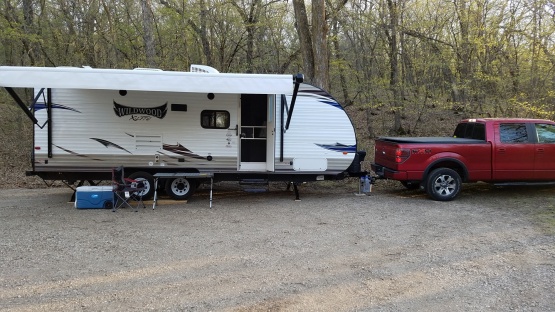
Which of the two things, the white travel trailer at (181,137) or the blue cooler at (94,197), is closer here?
the blue cooler at (94,197)

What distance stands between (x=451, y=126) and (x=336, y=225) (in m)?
11.7

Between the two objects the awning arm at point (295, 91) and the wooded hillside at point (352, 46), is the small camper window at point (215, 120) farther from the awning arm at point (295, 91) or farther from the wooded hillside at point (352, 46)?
the wooded hillside at point (352, 46)

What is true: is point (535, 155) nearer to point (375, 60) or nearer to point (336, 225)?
point (336, 225)

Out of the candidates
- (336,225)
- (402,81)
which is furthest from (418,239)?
(402,81)

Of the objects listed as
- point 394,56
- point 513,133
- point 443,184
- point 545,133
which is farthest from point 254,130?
point 394,56

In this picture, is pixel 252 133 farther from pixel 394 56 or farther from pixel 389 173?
pixel 394 56

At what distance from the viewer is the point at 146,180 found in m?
8.93

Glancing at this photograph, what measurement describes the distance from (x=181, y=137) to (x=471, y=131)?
671 centimetres

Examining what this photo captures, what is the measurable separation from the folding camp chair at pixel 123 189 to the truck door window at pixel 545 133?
880cm

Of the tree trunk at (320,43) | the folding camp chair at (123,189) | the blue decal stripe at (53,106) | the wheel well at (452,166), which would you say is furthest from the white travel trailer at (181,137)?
the tree trunk at (320,43)

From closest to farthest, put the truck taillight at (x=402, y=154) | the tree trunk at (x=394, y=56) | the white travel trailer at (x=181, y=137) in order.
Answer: the white travel trailer at (x=181, y=137), the truck taillight at (x=402, y=154), the tree trunk at (x=394, y=56)

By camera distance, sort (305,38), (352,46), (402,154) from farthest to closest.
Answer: (352,46) → (305,38) → (402,154)

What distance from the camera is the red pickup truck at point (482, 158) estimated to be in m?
8.83

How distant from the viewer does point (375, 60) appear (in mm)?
15930
